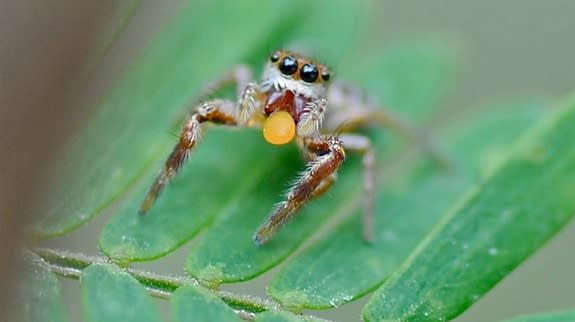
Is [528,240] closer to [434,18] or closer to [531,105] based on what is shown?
[531,105]

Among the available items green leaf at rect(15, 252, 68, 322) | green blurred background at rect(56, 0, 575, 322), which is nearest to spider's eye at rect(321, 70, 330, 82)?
green leaf at rect(15, 252, 68, 322)

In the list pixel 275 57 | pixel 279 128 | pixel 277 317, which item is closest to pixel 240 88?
pixel 275 57

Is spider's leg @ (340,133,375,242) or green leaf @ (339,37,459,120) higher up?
green leaf @ (339,37,459,120)

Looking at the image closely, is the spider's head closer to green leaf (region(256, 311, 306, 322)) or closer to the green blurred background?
green leaf (region(256, 311, 306, 322))

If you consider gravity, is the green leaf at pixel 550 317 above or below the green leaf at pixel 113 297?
above

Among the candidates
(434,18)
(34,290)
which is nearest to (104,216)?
(34,290)

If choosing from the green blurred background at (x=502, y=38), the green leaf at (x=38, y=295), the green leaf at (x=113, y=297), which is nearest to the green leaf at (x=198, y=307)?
the green leaf at (x=113, y=297)

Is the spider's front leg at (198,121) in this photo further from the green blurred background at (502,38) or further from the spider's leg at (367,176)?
the green blurred background at (502,38)
